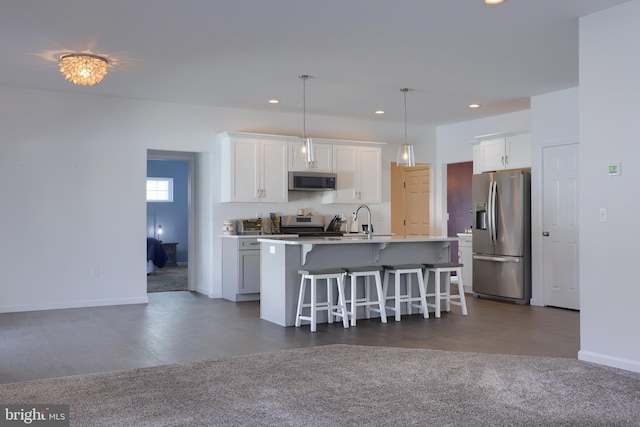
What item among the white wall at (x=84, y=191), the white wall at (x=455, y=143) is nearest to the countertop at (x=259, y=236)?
the white wall at (x=84, y=191)

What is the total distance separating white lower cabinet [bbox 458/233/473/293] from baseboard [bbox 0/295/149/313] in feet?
14.6

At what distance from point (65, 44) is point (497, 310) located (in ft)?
17.4

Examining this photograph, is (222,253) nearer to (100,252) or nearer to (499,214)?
(100,252)

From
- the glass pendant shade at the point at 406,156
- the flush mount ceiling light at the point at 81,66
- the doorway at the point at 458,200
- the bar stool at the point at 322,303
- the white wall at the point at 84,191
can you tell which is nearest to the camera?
the flush mount ceiling light at the point at 81,66

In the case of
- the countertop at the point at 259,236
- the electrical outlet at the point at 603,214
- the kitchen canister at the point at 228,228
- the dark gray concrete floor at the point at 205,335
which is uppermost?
the electrical outlet at the point at 603,214

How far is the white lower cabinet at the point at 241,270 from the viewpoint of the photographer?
25.4 feet

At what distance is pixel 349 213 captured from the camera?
910 cm

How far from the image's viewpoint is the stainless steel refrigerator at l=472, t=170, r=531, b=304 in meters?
7.40

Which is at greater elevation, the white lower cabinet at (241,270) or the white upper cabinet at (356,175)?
the white upper cabinet at (356,175)

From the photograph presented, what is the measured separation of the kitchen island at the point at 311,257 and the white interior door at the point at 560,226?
1356 mm

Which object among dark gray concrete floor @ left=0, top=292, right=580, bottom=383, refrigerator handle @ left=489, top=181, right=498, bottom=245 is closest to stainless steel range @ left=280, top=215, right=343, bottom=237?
dark gray concrete floor @ left=0, top=292, right=580, bottom=383

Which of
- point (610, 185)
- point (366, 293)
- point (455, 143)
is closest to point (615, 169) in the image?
point (610, 185)

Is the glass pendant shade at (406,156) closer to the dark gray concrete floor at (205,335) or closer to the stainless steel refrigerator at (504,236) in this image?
the stainless steel refrigerator at (504,236)

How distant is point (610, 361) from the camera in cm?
420
